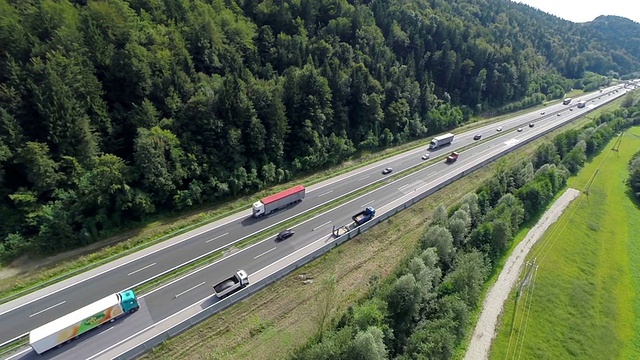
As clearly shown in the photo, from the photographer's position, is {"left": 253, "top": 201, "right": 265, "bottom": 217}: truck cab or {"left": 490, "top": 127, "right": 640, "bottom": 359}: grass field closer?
{"left": 490, "top": 127, "right": 640, "bottom": 359}: grass field

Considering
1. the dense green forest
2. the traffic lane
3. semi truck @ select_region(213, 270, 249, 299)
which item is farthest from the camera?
the dense green forest

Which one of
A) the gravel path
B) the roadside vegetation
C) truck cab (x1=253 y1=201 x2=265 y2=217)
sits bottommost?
the gravel path

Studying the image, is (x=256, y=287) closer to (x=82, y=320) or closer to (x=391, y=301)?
(x=391, y=301)

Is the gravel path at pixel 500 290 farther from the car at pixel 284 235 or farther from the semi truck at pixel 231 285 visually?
the semi truck at pixel 231 285

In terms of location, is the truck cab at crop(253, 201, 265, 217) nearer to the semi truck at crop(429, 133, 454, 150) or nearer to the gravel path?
the gravel path

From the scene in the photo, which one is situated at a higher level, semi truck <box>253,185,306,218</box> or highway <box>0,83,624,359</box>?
semi truck <box>253,185,306,218</box>

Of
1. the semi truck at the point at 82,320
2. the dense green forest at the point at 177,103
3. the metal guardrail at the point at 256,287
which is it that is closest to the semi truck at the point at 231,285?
the metal guardrail at the point at 256,287

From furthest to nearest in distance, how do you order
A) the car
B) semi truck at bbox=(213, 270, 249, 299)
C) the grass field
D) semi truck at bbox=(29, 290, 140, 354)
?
the car < the grass field < semi truck at bbox=(213, 270, 249, 299) < semi truck at bbox=(29, 290, 140, 354)

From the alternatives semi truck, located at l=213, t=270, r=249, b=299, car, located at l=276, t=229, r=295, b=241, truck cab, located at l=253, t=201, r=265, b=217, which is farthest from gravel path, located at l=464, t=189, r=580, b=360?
truck cab, located at l=253, t=201, r=265, b=217
